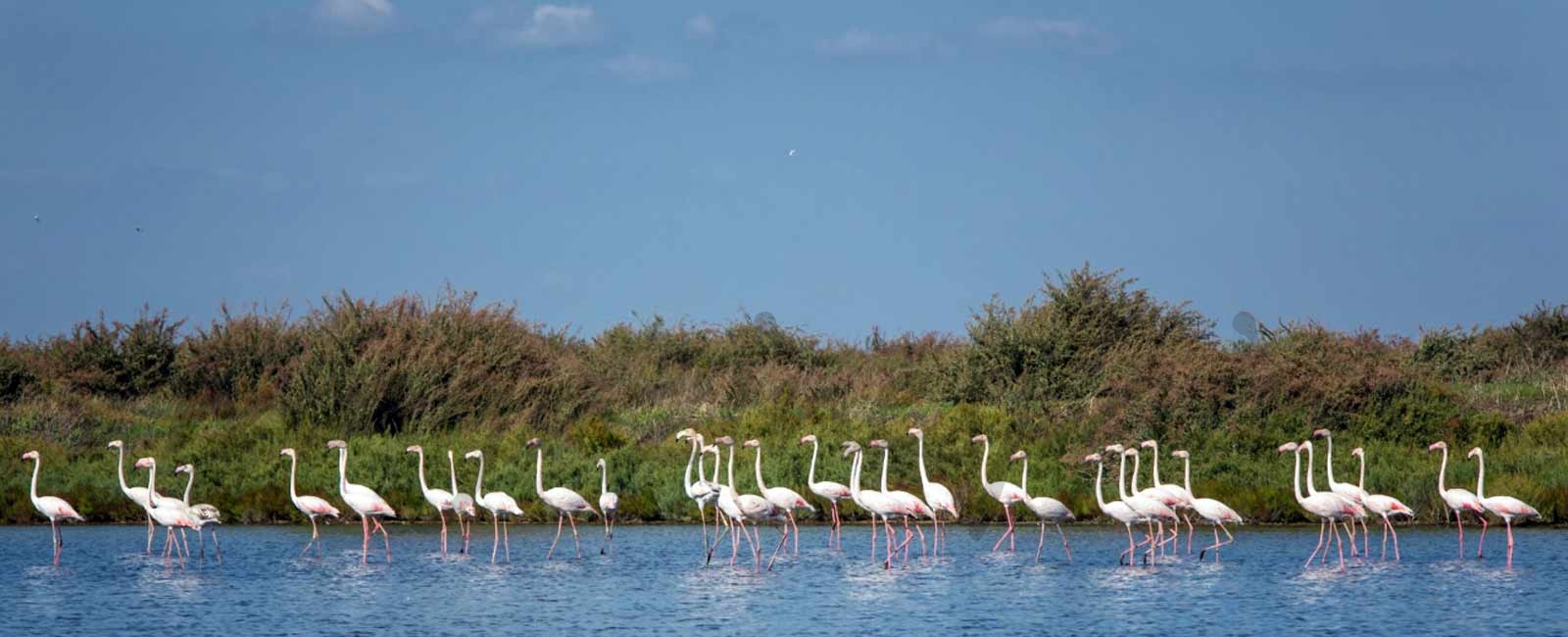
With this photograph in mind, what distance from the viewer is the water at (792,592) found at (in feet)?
57.9

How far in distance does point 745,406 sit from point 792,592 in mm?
20939

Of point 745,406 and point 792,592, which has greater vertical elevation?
point 745,406

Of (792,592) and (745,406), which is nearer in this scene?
(792,592)

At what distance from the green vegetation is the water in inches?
155

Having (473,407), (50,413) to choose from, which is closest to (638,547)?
(473,407)

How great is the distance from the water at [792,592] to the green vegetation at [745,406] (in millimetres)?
3938

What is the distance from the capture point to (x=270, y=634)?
17141mm

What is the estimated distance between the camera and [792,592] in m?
20.5

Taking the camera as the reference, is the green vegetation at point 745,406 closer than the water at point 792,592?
No

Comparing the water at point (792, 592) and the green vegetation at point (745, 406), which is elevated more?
the green vegetation at point (745, 406)

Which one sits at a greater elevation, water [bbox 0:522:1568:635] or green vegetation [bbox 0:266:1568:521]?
green vegetation [bbox 0:266:1568:521]

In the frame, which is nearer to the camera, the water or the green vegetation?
the water

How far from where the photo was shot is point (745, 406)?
136ft

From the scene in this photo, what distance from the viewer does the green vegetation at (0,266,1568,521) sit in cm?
2998
